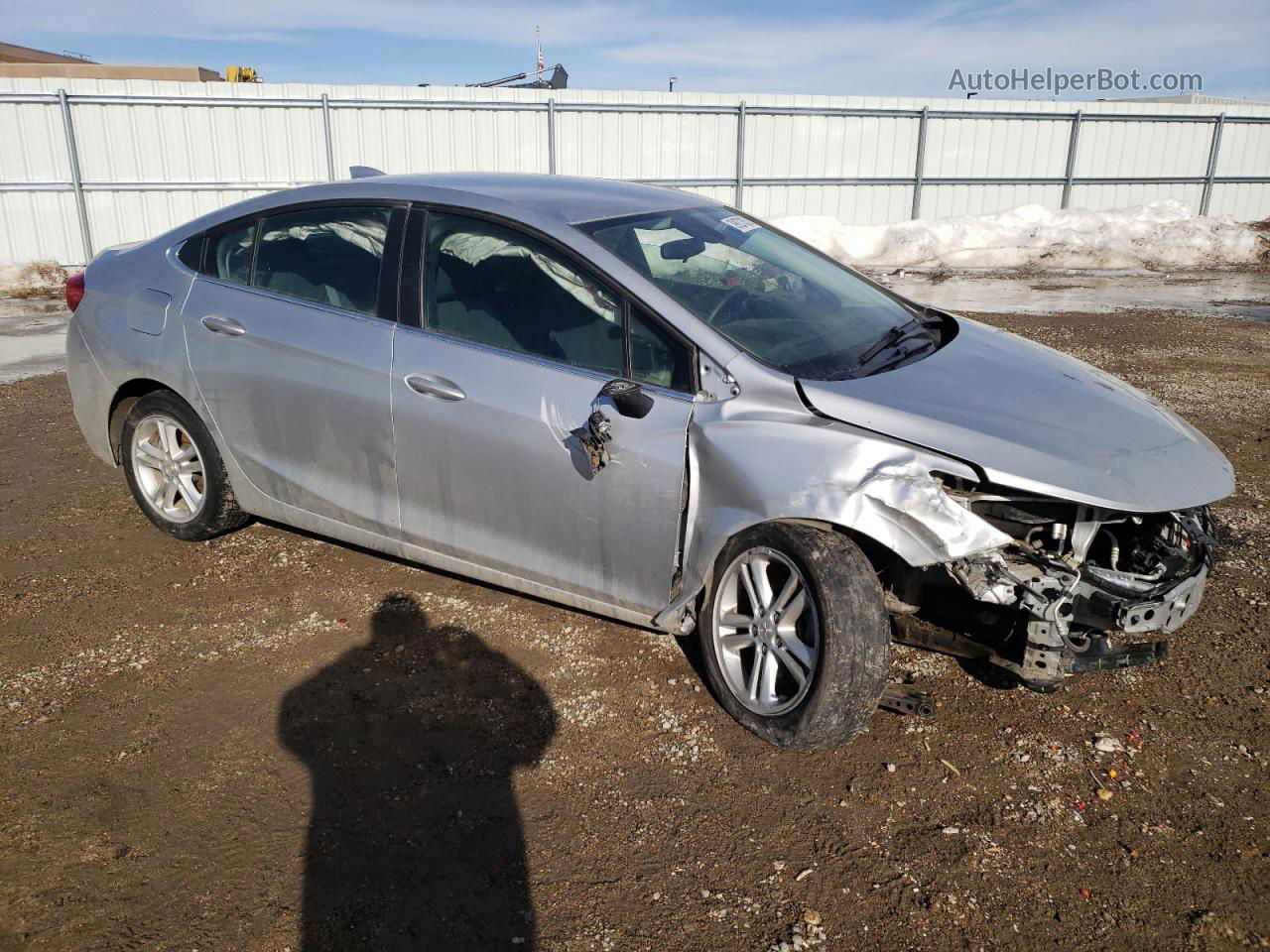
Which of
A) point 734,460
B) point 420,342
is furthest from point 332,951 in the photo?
point 420,342

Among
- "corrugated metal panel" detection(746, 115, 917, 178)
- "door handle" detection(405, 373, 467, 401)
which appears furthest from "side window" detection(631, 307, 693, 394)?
"corrugated metal panel" detection(746, 115, 917, 178)

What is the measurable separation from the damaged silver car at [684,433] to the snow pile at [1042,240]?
15.2 metres

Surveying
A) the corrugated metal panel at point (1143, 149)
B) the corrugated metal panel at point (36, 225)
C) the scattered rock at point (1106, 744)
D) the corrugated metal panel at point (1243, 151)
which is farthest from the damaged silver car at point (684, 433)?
the corrugated metal panel at point (1243, 151)

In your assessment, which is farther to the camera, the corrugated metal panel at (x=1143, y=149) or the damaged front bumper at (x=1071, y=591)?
the corrugated metal panel at (x=1143, y=149)

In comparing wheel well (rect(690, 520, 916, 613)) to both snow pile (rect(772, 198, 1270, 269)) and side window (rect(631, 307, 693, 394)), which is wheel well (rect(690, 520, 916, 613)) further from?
snow pile (rect(772, 198, 1270, 269))

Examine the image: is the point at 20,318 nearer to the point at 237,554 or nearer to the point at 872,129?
the point at 237,554

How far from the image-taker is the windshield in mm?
3623

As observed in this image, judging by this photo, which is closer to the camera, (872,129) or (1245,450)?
(1245,450)

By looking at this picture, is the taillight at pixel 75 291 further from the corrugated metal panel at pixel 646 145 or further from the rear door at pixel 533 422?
the corrugated metal panel at pixel 646 145

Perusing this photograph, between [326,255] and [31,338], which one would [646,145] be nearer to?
[31,338]

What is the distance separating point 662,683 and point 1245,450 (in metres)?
4.68

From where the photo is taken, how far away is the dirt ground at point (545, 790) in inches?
106

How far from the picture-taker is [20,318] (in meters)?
13.2

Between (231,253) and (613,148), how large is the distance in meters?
14.4
